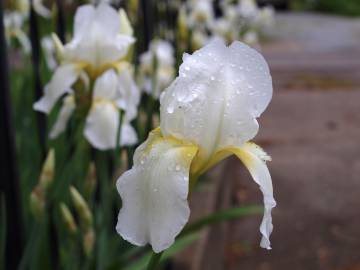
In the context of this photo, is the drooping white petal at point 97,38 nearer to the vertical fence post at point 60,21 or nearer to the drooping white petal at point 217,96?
the vertical fence post at point 60,21

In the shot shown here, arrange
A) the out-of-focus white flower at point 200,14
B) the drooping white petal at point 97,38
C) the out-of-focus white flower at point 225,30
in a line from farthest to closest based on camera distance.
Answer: the out-of-focus white flower at point 225,30
the out-of-focus white flower at point 200,14
the drooping white petal at point 97,38

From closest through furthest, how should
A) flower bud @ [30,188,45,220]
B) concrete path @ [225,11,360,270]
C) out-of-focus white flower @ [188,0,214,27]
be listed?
flower bud @ [30,188,45,220] < concrete path @ [225,11,360,270] < out-of-focus white flower @ [188,0,214,27]

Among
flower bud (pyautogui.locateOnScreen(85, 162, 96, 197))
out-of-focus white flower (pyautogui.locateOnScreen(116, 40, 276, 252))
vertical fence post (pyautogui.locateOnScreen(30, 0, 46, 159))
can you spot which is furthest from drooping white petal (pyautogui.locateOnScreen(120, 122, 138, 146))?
out-of-focus white flower (pyautogui.locateOnScreen(116, 40, 276, 252))

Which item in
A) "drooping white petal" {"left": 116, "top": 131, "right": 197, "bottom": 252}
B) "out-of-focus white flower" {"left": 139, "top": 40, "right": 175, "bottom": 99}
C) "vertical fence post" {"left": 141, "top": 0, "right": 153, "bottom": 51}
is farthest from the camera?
"vertical fence post" {"left": 141, "top": 0, "right": 153, "bottom": 51}

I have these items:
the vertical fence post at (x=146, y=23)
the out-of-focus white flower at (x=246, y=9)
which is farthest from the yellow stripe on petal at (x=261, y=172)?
the out-of-focus white flower at (x=246, y=9)

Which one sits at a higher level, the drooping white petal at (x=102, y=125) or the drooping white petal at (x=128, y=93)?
the drooping white petal at (x=128, y=93)

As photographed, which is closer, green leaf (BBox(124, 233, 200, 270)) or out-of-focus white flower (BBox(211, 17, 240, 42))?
green leaf (BBox(124, 233, 200, 270))

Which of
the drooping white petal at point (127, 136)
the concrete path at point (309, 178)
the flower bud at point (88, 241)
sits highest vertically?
the drooping white petal at point (127, 136)

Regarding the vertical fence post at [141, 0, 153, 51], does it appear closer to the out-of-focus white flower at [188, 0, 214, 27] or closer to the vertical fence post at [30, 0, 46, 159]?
the vertical fence post at [30, 0, 46, 159]
